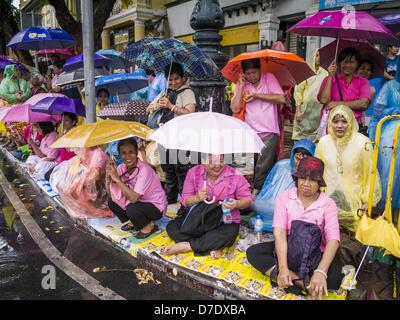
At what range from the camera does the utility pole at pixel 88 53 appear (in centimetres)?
465

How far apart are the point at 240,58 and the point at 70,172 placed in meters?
2.47

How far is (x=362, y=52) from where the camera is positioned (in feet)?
15.3

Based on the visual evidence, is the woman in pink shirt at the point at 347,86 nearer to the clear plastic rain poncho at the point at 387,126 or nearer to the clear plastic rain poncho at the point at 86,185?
the clear plastic rain poncho at the point at 387,126

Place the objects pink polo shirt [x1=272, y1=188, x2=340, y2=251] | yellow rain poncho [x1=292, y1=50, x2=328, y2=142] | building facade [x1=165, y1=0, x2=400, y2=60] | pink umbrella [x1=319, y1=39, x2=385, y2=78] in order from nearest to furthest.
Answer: pink polo shirt [x1=272, y1=188, x2=340, y2=251], pink umbrella [x1=319, y1=39, x2=385, y2=78], yellow rain poncho [x1=292, y1=50, x2=328, y2=142], building facade [x1=165, y1=0, x2=400, y2=60]

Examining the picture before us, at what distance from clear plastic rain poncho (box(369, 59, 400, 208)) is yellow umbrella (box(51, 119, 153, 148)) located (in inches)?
91.4

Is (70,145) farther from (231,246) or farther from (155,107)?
(231,246)

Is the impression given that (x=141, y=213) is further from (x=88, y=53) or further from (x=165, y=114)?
(x=88, y=53)

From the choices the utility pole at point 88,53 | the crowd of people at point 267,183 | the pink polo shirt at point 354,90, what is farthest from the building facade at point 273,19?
the utility pole at point 88,53

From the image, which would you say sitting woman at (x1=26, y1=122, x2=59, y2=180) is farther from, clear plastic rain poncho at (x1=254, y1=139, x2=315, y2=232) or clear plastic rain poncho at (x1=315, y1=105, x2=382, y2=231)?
clear plastic rain poncho at (x1=315, y1=105, x2=382, y2=231)

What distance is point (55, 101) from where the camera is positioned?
18.4ft

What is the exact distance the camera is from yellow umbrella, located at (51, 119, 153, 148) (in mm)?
3586

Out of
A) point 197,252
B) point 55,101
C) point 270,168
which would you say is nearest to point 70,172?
point 55,101

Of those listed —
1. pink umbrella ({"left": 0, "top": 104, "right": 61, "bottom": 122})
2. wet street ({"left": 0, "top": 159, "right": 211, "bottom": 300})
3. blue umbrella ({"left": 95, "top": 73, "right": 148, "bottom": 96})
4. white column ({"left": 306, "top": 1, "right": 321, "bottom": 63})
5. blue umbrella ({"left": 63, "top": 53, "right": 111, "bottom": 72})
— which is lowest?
wet street ({"left": 0, "top": 159, "right": 211, "bottom": 300})

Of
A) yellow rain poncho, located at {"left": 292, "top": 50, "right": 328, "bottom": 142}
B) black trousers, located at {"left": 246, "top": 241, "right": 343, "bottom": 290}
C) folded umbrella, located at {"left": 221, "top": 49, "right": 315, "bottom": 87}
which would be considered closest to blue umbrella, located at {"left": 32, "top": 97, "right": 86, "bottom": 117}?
folded umbrella, located at {"left": 221, "top": 49, "right": 315, "bottom": 87}
